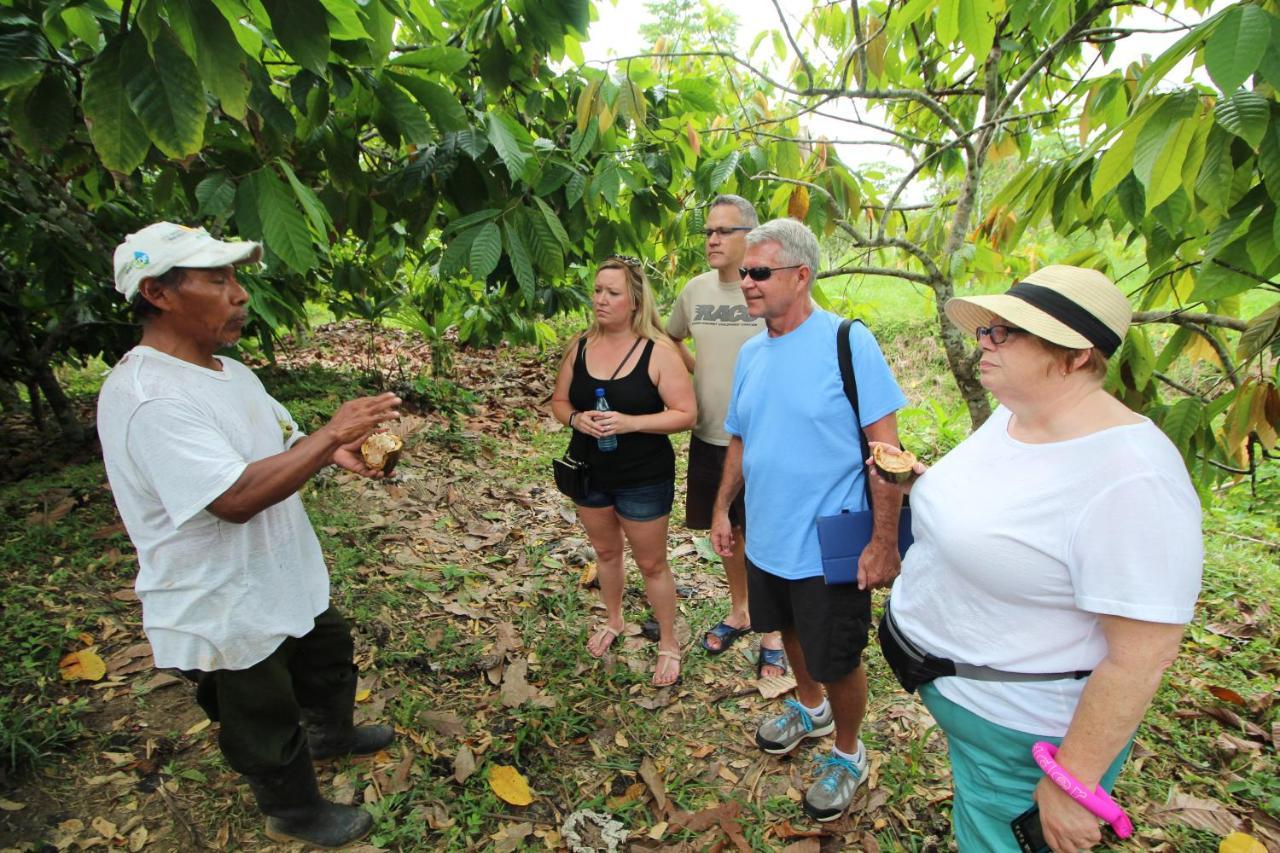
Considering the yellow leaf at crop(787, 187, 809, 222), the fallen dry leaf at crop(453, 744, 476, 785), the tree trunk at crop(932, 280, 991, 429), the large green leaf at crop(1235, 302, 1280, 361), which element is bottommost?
the fallen dry leaf at crop(453, 744, 476, 785)

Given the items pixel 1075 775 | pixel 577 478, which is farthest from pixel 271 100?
pixel 1075 775

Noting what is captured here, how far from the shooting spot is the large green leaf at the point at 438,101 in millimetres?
1879

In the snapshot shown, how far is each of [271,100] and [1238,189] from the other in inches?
86.2

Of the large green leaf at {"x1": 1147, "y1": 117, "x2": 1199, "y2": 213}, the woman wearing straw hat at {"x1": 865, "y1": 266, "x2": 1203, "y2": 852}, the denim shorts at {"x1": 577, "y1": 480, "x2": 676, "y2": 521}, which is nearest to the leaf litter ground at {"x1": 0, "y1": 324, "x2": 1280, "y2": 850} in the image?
the denim shorts at {"x1": 577, "y1": 480, "x2": 676, "y2": 521}

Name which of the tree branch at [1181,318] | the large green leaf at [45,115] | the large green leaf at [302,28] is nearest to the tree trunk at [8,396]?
the large green leaf at [45,115]

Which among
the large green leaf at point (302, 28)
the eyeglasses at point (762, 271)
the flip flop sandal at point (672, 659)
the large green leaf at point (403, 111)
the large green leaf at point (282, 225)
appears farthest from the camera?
the flip flop sandal at point (672, 659)

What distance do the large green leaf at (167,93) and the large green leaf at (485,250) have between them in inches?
33.5

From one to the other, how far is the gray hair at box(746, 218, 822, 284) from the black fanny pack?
3.33ft

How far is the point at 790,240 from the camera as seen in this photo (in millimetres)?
1964

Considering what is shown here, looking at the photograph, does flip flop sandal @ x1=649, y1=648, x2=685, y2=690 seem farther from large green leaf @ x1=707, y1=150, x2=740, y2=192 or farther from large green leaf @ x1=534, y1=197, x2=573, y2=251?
large green leaf @ x1=707, y1=150, x2=740, y2=192

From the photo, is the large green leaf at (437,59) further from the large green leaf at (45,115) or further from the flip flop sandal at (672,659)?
the flip flop sandal at (672,659)

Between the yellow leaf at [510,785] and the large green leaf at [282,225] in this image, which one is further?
the yellow leaf at [510,785]

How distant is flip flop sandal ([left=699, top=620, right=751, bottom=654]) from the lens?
3.01 meters

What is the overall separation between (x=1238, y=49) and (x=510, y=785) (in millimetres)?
Answer: 2534
